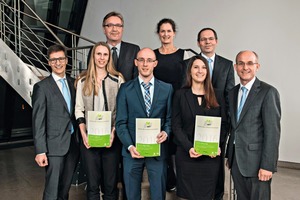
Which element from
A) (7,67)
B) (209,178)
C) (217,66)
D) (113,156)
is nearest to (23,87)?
(7,67)

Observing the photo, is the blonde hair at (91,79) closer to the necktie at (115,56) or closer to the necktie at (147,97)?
the necktie at (115,56)

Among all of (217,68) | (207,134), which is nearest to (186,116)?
(207,134)

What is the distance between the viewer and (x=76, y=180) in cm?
387

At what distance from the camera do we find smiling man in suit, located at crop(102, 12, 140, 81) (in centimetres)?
260

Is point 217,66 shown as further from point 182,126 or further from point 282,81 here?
point 282,81

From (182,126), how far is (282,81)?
3.37m

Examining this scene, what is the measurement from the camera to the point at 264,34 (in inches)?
199

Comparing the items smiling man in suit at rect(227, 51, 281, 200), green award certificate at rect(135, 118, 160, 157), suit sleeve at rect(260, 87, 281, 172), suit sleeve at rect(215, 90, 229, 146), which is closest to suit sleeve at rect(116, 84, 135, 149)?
green award certificate at rect(135, 118, 160, 157)

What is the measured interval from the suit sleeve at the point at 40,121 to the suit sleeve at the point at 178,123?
37.5 inches

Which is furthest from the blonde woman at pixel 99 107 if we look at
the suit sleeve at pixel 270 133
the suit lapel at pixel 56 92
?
the suit sleeve at pixel 270 133

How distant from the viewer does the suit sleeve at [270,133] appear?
78.0 inches

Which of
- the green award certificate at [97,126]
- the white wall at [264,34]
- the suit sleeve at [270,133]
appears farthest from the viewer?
the white wall at [264,34]

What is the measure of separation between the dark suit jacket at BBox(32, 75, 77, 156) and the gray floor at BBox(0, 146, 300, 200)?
3.39 ft

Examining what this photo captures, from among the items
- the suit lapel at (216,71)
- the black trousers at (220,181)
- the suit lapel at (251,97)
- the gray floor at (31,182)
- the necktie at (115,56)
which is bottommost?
the gray floor at (31,182)
